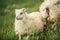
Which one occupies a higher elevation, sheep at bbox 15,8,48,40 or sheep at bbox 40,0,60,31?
sheep at bbox 40,0,60,31

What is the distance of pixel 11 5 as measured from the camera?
13.4 ft

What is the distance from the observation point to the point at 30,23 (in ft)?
12.9

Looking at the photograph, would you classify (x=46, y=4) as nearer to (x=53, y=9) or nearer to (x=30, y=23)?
(x=53, y=9)

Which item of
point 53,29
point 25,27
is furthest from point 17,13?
point 53,29

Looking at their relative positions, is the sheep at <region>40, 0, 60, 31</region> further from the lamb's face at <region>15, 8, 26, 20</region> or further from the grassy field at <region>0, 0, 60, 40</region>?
the lamb's face at <region>15, 8, 26, 20</region>

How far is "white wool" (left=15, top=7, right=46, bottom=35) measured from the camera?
12.9 feet

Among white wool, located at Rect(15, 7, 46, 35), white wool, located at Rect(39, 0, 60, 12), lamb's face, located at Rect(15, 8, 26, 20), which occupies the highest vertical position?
white wool, located at Rect(39, 0, 60, 12)

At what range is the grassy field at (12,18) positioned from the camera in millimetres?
3914

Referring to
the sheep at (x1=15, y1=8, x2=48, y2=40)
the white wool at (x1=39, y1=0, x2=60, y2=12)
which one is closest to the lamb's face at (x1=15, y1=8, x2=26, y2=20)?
the sheep at (x1=15, y1=8, x2=48, y2=40)

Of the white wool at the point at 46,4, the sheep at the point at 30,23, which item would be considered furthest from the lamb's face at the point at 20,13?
the white wool at the point at 46,4

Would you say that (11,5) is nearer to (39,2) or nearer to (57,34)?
(39,2)

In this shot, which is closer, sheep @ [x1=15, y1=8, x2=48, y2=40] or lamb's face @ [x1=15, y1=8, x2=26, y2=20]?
Result: lamb's face @ [x1=15, y1=8, x2=26, y2=20]

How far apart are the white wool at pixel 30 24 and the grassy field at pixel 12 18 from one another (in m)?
0.06

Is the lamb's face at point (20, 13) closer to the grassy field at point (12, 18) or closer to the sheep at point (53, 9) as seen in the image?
the grassy field at point (12, 18)
